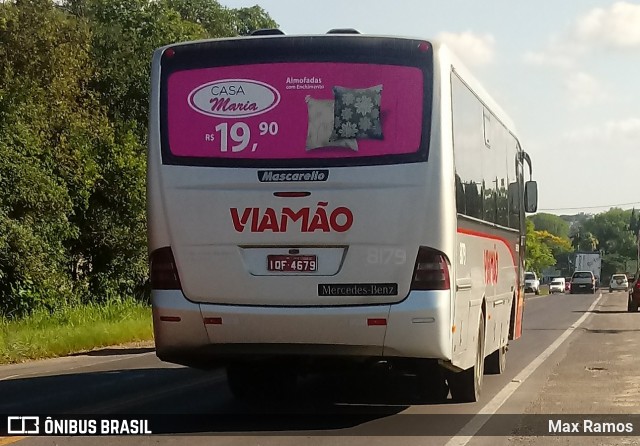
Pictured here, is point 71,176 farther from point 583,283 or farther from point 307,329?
point 583,283

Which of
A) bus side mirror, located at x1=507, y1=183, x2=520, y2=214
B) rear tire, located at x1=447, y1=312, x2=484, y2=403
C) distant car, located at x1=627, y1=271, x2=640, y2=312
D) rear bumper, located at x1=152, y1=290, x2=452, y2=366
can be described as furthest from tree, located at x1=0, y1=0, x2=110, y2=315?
distant car, located at x1=627, y1=271, x2=640, y2=312

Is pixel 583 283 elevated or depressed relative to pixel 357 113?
depressed

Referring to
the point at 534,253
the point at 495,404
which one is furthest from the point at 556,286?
the point at 495,404

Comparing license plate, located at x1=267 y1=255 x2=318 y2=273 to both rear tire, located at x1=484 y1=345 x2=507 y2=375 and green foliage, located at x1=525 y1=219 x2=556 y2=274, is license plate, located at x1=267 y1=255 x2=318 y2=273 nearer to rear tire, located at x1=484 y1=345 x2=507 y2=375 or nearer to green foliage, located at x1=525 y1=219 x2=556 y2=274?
rear tire, located at x1=484 y1=345 x2=507 y2=375

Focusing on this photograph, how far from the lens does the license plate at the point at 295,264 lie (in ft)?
32.4

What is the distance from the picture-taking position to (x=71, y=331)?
22.0m

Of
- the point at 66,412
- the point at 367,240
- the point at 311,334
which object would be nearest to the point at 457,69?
the point at 367,240

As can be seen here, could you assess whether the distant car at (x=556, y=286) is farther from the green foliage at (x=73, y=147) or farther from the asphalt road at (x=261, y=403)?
the asphalt road at (x=261, y=403)

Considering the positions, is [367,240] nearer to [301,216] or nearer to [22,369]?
[301,216]

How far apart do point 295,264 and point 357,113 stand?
1372 mm

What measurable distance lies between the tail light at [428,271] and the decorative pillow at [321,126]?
1.06m

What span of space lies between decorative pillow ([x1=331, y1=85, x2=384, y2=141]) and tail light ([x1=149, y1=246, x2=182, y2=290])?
1.74 meters

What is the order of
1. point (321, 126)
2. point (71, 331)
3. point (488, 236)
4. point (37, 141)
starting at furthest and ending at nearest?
point (37, 141), point (71, 331), point (488, 236), point (321, 126)

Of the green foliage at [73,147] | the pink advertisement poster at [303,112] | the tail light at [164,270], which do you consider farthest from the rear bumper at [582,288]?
the tail light at [164,270]
